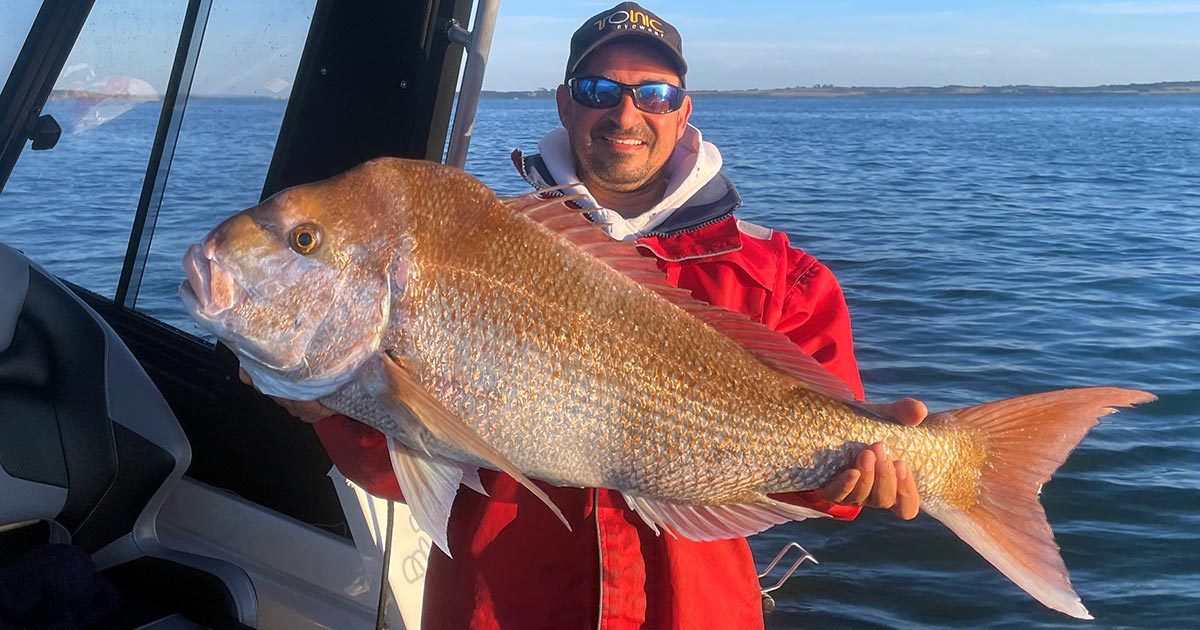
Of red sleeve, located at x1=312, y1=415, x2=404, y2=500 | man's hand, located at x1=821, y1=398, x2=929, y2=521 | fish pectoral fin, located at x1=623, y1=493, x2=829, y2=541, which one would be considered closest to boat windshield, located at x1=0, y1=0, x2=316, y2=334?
red sleeve, located at x1=312, y1=415, x2=404, y2=500

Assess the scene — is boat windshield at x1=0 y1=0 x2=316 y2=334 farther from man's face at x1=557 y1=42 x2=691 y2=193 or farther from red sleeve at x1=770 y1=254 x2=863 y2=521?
red sleeve at x1=770 y1=254 x2=863 y2=521

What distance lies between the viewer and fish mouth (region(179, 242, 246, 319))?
5.76ft

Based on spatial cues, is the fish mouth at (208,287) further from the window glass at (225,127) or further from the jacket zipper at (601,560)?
the window glass at (225,127)

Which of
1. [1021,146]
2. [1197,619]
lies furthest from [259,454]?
[1021,146]

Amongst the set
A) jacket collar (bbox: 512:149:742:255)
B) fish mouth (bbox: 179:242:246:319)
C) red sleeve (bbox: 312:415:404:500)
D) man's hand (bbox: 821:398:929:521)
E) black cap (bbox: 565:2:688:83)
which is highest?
black cap (bbox: 565:2:688:83)

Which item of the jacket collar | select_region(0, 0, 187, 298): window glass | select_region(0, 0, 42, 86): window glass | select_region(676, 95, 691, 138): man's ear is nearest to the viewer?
the jacket collar

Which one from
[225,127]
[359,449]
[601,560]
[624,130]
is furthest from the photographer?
[225,127]

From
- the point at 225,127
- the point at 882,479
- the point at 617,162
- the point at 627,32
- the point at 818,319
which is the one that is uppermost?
the point at 627,32

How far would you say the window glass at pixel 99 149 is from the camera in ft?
11.9

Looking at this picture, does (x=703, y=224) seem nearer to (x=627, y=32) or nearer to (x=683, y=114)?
(x=683, y=114)

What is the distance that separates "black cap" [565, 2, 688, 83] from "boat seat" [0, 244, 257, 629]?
68.1 inches

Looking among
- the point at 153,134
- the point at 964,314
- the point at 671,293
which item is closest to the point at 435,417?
the point at 671,293

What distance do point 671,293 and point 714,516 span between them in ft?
1.64

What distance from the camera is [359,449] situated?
2.34 m
